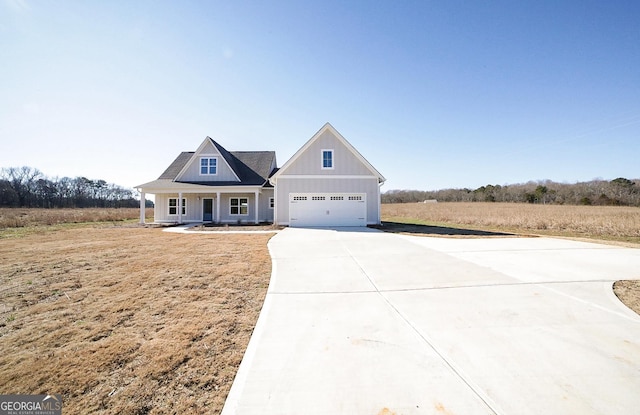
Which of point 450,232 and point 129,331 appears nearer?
point 129,331

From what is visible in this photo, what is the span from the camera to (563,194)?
5147 centimetres

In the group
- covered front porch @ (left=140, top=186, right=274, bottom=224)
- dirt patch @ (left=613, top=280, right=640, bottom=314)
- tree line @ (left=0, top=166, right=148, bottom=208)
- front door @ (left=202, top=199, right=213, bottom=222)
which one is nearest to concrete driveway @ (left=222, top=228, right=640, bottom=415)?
dirt patch @ (left=613, top=280, right=640, bottom=314)

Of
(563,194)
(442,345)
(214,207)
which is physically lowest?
(442,345)

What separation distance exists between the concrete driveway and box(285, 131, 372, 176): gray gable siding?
11359 mm

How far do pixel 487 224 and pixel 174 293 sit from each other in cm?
1996

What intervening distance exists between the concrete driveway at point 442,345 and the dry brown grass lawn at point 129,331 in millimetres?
382

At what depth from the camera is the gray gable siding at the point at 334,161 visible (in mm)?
16359

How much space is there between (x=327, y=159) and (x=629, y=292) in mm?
13915

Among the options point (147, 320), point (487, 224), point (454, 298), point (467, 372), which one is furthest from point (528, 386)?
point (487, 224)

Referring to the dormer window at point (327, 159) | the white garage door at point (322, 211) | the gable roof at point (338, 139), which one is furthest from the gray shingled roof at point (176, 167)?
the dormer window at point (327, 159)

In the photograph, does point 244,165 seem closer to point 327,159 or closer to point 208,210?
point 208,210

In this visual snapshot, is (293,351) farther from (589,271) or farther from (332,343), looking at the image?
(589,271)

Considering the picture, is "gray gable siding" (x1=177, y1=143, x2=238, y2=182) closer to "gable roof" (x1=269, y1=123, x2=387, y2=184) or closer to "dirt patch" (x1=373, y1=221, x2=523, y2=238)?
"gable roof" (x1=269, y1=123, x2=387, y2=184)

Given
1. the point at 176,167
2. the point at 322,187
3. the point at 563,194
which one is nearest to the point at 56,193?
the point at 176,167
